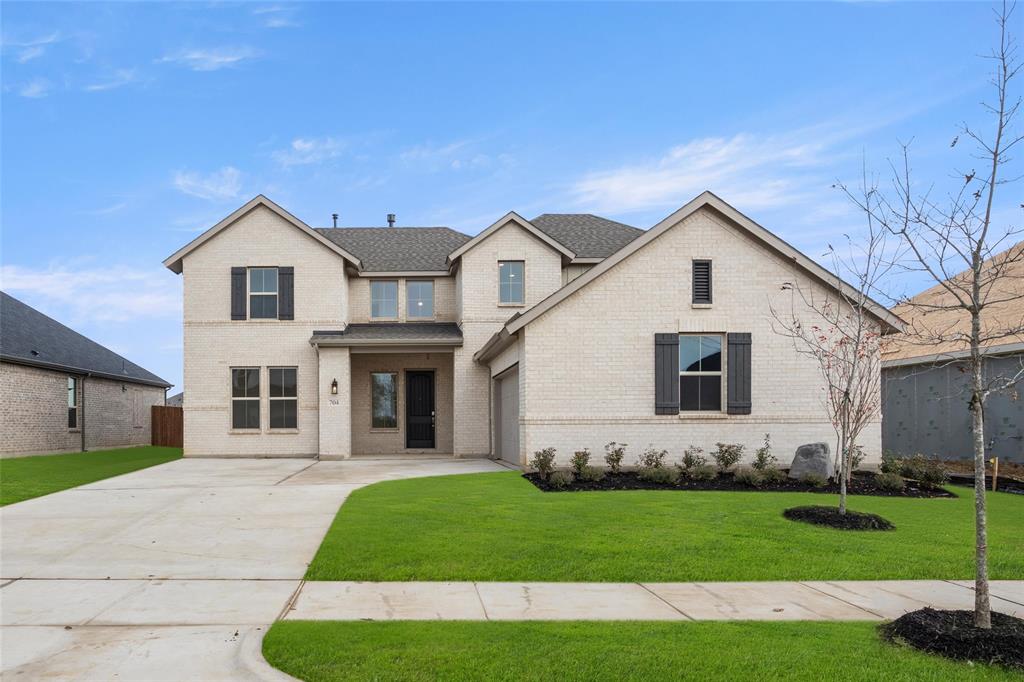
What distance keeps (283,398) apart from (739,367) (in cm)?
1363

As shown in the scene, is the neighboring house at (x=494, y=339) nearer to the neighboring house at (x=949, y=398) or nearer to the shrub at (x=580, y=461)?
the shrub at (x=580, y=461)

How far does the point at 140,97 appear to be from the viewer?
16.1 meters

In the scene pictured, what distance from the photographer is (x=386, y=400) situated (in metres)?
23.4

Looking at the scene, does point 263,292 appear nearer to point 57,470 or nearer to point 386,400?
point 386,400

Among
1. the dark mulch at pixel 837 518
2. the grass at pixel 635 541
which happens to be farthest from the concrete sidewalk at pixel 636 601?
the dark mulch at pixel 837 518

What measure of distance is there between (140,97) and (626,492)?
1400 centimetres

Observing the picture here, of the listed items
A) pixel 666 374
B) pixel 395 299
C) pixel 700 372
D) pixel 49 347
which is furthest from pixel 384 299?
pixel 49 347

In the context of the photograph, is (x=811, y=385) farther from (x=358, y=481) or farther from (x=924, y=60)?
(x=358, y=481)

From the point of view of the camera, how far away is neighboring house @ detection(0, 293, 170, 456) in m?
22.1


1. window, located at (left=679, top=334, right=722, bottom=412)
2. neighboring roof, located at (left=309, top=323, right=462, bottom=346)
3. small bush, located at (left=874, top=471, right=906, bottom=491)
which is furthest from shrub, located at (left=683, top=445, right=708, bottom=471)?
neighboring roof, located at (left=309, top=323, right=462, bottom=346)

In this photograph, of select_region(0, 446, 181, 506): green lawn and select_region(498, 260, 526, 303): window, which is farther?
select_region(498, 260, 526, 303): window

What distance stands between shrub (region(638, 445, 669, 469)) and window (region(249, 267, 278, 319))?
1239 cm

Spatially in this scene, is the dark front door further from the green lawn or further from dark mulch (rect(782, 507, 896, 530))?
dark mulch (rect(782, 507, 896, 530))

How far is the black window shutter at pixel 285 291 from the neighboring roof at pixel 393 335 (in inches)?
44.9
